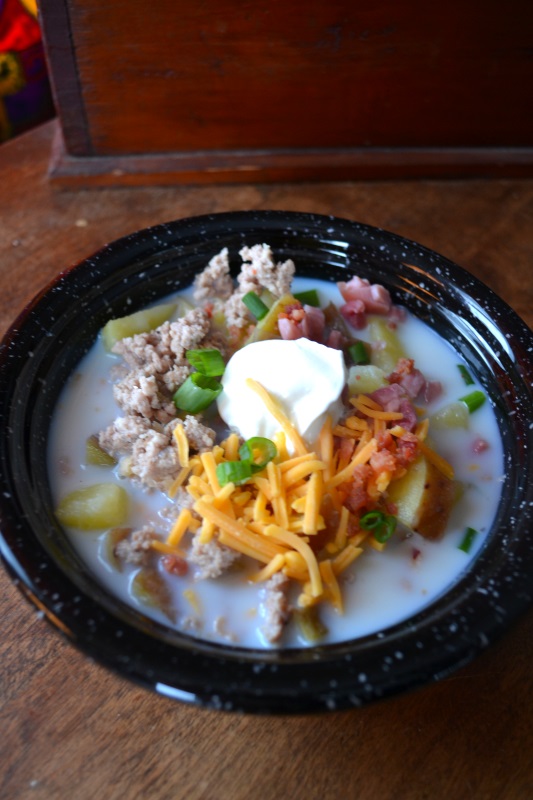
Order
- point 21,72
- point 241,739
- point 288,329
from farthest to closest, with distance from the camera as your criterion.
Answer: point 21,72 < point 288,329 < point 241,739

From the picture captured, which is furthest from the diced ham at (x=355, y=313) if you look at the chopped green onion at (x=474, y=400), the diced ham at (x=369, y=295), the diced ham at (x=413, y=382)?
the chopped green onion at (x=474, y=400)

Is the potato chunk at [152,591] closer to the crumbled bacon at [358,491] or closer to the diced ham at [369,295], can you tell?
Result: the crumbled bacon at [358,491]

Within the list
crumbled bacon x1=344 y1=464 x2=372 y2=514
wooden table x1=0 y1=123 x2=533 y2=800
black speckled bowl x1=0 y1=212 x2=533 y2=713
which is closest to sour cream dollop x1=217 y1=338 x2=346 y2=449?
crumbled bacon x1=344 y1=464 x2=372 y2=514

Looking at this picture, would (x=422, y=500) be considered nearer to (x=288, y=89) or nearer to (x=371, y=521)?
(x=371, y=521)

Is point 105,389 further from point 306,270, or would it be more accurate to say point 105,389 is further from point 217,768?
point 217,768

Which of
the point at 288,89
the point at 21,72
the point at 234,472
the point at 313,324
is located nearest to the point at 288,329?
the point at 313,324

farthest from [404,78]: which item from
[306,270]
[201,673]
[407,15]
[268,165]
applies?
[201,673]

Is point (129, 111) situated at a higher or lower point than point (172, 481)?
higher
